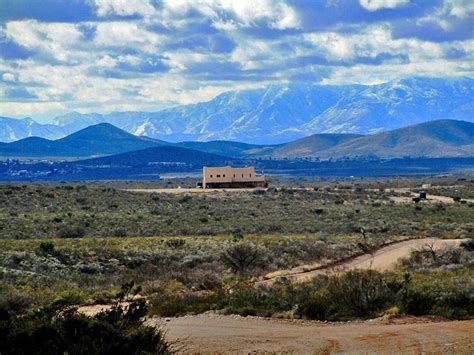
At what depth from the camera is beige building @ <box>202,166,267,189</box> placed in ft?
312

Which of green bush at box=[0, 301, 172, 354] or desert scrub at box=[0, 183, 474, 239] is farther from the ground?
green bush at box=[0, 301, 172, 354]

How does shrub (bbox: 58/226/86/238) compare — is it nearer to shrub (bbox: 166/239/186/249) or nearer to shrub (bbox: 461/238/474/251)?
shrub (bbox: 166/239/186/249)

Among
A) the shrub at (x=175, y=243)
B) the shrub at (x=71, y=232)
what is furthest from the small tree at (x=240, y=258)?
the shrub at (x=71, y=232)

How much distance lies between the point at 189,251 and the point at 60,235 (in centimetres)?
1101

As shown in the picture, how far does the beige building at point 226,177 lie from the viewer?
95000 millimetres

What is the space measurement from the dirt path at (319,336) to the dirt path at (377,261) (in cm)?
864

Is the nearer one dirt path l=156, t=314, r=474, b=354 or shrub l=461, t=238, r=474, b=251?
dirt path l=156, t=314, r=474, b=354

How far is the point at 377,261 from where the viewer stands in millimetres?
33281

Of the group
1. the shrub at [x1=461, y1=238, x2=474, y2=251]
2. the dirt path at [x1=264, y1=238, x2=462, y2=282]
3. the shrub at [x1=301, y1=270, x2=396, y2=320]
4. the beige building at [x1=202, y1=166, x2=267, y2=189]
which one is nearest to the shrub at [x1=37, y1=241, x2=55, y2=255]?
the dirt path at [x1=264, y1=238, x2=462, y2=282]

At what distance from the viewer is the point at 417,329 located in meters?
15.1

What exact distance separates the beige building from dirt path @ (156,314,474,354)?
254 ft

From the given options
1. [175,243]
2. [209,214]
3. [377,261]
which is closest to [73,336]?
[377,261]

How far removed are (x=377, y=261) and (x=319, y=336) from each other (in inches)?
742

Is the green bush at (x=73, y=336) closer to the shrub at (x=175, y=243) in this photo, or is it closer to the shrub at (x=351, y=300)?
the shrub at (x=351, y=300)
